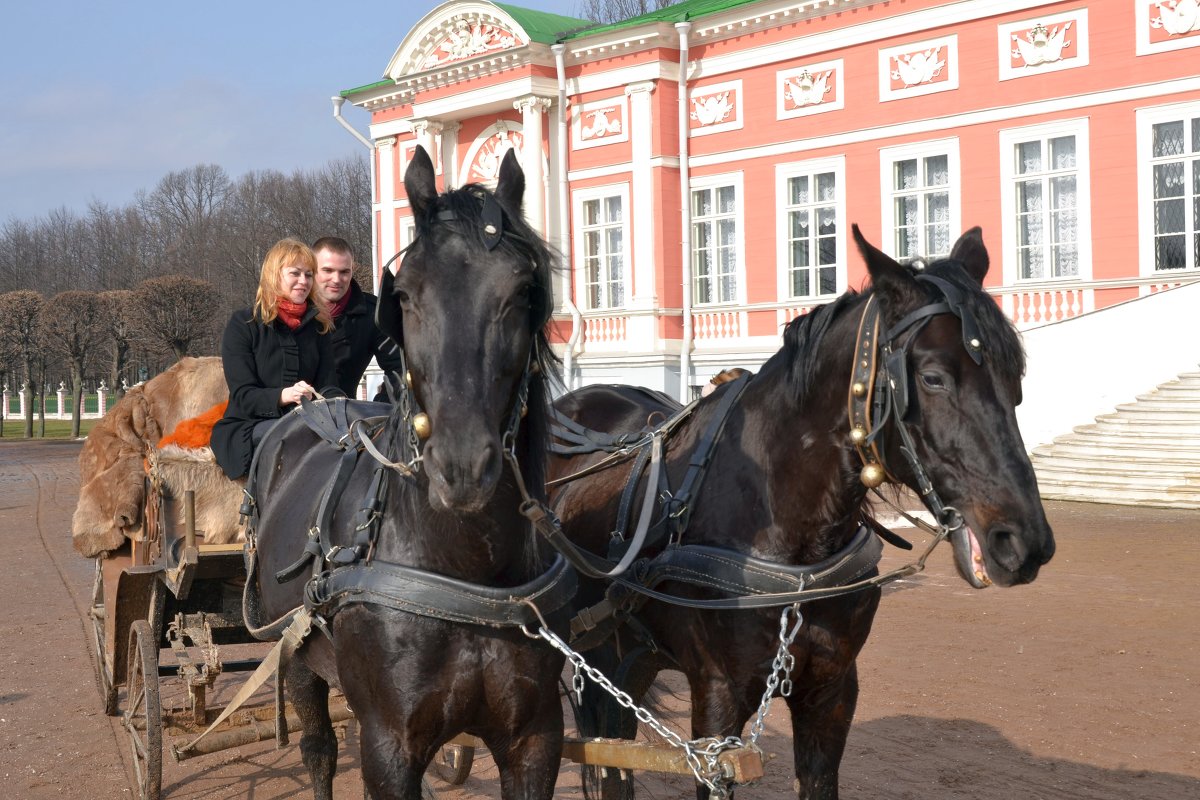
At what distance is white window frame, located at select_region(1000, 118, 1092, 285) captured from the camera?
1672 cm

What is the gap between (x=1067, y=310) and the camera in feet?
54.8

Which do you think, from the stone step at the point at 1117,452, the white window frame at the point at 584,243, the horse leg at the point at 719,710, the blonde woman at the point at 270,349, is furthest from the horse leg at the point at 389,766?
the white window frame at the point at 584,243

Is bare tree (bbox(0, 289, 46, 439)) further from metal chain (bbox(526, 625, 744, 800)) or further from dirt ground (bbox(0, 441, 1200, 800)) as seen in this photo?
metal chain (bbox(526, 625, 744, 800))

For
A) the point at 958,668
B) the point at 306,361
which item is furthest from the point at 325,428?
the point at 958,668

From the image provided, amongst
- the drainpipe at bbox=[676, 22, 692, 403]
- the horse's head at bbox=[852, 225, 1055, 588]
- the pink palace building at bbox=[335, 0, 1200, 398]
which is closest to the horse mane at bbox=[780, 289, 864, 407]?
the horse's head at bbox=[852, 225, 1055, 588]

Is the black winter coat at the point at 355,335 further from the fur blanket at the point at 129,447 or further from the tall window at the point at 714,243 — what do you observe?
the tall window at the point at 714,243

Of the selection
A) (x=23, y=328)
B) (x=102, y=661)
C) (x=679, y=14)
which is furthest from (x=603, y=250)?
(x=23, y=328)

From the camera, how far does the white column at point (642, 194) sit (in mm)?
20922

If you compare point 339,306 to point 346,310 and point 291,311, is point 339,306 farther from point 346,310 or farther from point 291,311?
point 291,311

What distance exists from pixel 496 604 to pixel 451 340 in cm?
67

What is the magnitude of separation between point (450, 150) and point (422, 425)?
895 inches

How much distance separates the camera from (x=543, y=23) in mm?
23484

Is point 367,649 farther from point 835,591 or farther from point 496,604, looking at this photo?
point 835,591

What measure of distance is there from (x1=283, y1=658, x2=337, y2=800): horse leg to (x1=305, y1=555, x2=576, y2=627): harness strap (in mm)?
1382
